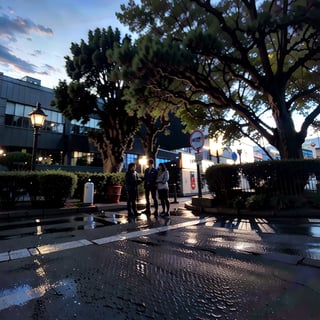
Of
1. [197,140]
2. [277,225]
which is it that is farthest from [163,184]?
[277,225]

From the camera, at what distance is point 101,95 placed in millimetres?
17000

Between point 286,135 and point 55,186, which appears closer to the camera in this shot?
point 55,186

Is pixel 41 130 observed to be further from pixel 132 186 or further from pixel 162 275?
pixel 162 275

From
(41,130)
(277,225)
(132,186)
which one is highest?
(41,130)

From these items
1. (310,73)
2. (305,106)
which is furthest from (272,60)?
(305,106)

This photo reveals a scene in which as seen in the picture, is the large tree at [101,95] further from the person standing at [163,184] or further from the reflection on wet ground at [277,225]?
the reflection on wet ground at [277,225]

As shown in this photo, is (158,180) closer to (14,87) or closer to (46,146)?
(46,146)

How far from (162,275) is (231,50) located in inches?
498

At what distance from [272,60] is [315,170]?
407 inches

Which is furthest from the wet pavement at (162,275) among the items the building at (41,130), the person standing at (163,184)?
the building at (41,130)

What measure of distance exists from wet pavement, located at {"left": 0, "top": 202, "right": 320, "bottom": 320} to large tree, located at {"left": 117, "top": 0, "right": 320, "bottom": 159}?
632cm

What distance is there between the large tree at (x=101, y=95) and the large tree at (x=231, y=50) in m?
3.42

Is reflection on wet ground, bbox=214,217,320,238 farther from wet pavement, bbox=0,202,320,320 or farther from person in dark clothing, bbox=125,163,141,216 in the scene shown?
person in dark clothing, bbox=125,163,141,216

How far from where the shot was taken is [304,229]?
5598 mm
